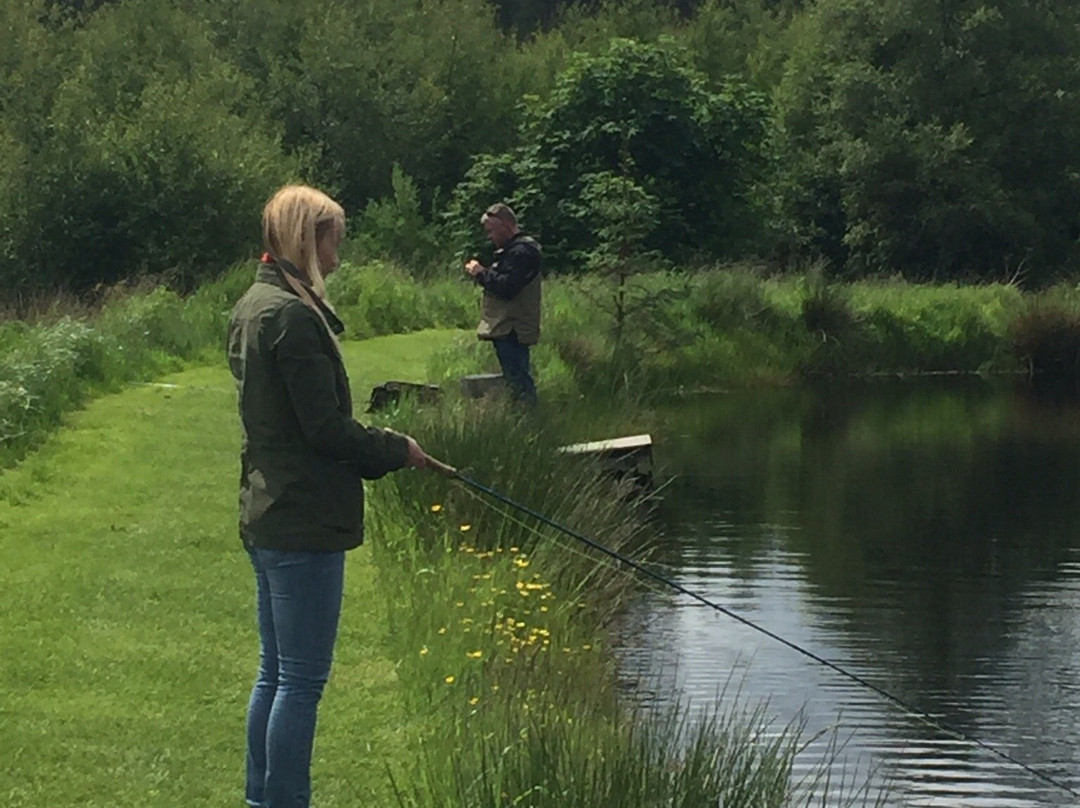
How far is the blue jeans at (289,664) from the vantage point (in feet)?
15.3

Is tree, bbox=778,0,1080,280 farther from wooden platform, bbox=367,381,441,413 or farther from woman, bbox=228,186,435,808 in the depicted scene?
woman, bbox=228,186,435,808

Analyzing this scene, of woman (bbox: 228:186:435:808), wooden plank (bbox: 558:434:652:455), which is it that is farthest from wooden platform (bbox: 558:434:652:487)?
woman (bbox: 228:186:435:808)

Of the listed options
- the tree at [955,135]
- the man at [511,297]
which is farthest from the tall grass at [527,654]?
the tree at [955,135]

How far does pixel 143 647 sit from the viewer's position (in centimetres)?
700

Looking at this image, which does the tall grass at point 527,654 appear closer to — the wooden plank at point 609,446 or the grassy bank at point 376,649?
the grassy bank at point 376,649

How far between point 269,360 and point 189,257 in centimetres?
2504

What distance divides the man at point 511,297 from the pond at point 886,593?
1.74m

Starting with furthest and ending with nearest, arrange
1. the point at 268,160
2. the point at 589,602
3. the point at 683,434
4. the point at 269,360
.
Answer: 1. the point at 268,160
2. the point at 683,434
3. the point at 589,602
4. the point at 269,360

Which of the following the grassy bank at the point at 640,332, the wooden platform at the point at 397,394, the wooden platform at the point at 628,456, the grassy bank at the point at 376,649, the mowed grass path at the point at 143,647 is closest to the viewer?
the grassy bank at the point at 376,649

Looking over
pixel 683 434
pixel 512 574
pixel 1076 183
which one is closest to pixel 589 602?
pixel 512 574

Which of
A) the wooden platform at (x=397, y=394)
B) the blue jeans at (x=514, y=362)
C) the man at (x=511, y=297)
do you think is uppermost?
the man at (x=511, y=297)

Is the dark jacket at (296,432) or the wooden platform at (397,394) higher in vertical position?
the dark jacket at (296,432)

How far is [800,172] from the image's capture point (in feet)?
141

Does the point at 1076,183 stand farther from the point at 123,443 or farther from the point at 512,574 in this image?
the point at 512,574
